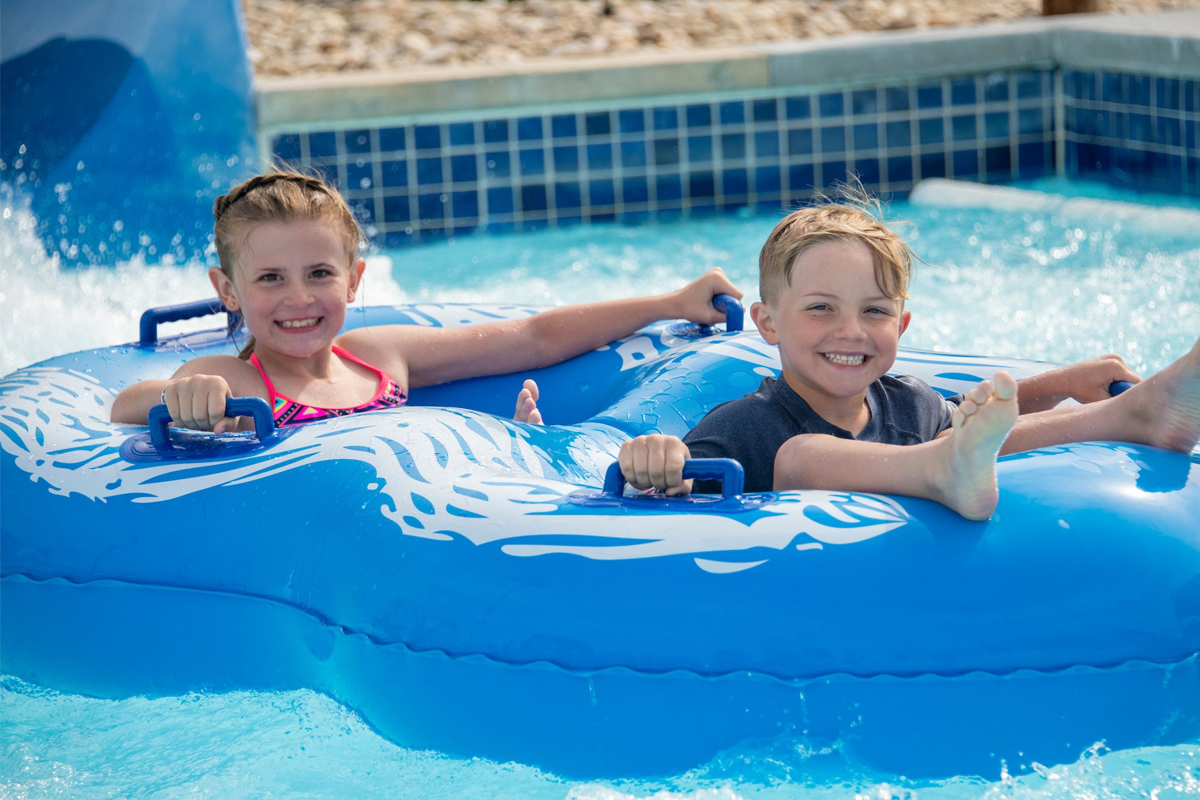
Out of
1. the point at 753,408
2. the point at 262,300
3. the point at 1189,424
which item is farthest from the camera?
the point at 262,300

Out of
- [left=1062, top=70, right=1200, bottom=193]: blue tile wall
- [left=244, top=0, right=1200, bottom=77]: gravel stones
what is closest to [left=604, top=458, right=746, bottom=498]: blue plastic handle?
[left=1062, top=70, right=1200, bottom=193]: blue tile wall

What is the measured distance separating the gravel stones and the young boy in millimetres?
4606

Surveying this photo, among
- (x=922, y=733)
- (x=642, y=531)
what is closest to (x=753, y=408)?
(x=642, y=531)

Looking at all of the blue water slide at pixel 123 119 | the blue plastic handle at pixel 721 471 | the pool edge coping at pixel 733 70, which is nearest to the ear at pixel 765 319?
the blue plastic handle at pixel 721 471

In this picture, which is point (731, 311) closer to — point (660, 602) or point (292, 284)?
point (292, 284)

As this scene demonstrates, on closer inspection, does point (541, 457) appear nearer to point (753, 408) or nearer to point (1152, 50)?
point (753, 408)

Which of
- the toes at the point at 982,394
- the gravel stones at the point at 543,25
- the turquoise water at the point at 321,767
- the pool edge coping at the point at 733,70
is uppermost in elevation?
the gravel stones at the point at 543,25

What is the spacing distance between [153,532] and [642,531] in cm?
88

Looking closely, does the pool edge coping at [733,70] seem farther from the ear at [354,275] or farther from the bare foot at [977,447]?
the bare foot at [977,447]

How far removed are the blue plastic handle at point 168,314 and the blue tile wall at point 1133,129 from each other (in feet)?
13.9

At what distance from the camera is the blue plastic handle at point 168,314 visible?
10.0 feet

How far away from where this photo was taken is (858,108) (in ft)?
20.1

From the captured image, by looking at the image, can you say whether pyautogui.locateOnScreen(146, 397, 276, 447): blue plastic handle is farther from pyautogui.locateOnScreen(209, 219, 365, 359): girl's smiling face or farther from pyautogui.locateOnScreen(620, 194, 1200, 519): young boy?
pyautogui.locateOnScreen(620, 194, 1200, 519): young boy

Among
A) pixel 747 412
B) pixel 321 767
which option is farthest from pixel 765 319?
pixel 321 767
